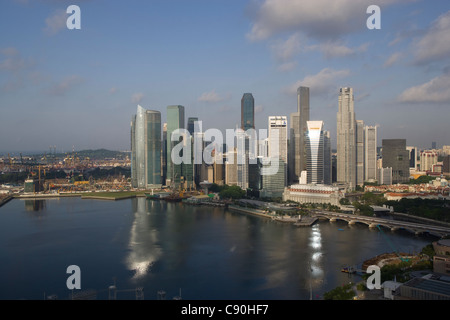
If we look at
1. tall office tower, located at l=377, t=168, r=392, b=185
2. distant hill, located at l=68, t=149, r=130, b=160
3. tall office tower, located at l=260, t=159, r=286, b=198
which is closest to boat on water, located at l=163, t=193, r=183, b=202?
tall office tower, located at l=260, t=159, r=286, b=198

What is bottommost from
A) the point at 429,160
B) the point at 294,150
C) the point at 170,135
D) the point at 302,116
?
the point at 429,160

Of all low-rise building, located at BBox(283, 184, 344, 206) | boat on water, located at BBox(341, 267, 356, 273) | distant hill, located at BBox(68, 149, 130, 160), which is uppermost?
distant hill, located at BBox(68, 149, 130, 160)

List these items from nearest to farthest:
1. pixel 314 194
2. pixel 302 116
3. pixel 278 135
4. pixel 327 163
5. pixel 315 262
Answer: pixel 315 262 → pixel 314 194 → pixel 278 135 → pixel 327 163 → pixel 302 116

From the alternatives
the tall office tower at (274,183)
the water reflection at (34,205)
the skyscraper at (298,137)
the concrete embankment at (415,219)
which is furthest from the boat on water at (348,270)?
the skyscraper at (298,137)

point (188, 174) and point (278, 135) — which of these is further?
point (188, 174)

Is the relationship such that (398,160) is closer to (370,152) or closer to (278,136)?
(370,152)

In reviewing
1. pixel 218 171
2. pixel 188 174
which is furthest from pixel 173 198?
pixel 218 171

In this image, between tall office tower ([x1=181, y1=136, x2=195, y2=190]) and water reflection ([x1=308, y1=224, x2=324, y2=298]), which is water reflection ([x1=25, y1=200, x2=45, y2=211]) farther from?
water reflection ([x1=308, y1=224, x2=324, y2=298])
